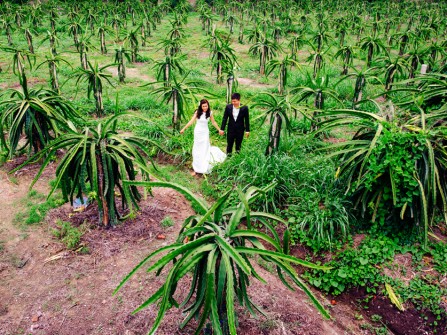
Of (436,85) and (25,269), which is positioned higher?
(436,85)

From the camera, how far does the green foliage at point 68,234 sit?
12.1 feet

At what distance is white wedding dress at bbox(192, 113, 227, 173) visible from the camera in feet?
17.3

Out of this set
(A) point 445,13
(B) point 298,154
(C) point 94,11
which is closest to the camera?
(B) point 298,154

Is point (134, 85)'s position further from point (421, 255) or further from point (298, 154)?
point (421, 255)

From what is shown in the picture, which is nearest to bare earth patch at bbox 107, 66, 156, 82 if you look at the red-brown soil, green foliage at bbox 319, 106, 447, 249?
the red-brown soil

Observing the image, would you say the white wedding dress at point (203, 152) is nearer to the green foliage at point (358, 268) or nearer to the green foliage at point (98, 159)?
the green foliage at point (98, 159)

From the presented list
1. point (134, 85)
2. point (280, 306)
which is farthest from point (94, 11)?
point (280, 306)

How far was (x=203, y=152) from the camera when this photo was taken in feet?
17.7

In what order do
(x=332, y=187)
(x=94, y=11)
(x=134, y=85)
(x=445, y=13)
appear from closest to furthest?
(x=332, y=187)
(x=134, y=85)
(x=94, y=11)
(x=445, y=13)

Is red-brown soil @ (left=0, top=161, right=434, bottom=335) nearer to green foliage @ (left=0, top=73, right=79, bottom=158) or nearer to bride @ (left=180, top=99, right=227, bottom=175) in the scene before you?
green foliage @ (left=0, top=73, right=79, bottom=158)

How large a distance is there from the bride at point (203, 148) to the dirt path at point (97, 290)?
4.44ft

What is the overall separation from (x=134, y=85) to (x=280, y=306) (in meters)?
7.94

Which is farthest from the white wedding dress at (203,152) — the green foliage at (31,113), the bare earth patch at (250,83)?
the bare earth patch at (250,83)

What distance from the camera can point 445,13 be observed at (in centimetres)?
2089
